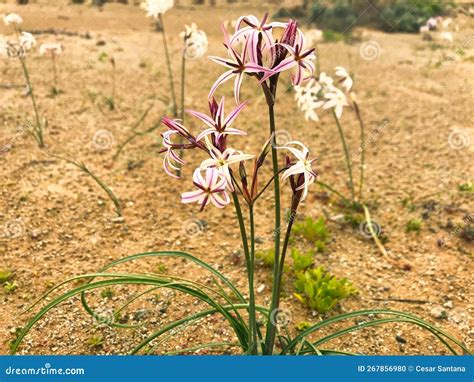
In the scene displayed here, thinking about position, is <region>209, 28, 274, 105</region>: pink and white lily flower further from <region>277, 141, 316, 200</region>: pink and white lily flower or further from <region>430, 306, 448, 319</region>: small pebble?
<region>430, 306, 448, 319</region>: small pebble

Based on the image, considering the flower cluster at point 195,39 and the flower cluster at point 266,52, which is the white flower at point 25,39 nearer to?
the flower cluster at point 195,39

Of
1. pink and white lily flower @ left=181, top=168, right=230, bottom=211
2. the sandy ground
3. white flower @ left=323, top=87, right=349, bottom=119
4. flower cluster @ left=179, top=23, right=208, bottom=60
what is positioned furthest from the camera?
flower cluster @ left=179, top=23, right=208, bottom=60

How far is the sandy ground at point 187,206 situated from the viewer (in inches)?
112

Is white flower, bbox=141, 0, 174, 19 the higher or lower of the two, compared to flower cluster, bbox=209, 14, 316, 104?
higher

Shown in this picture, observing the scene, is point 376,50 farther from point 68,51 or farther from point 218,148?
point 218,148

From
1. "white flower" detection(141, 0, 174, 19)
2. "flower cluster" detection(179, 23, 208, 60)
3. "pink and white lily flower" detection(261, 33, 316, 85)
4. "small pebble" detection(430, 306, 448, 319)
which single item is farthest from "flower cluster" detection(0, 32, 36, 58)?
"small pebble" detection(430, 306, 448, 319)

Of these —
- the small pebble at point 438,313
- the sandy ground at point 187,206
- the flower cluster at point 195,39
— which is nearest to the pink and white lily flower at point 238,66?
the sandy ground at point 187,206

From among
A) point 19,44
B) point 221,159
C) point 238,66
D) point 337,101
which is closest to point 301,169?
point 221,159

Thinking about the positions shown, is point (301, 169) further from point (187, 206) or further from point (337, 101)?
Answer: point (187, 206)

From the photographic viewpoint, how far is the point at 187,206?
4.00m

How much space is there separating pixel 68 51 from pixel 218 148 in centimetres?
607

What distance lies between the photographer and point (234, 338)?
8.84 ft

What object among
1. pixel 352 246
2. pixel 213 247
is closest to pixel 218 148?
pixel 213 247

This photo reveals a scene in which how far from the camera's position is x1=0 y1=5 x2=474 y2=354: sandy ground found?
2.86 meters
